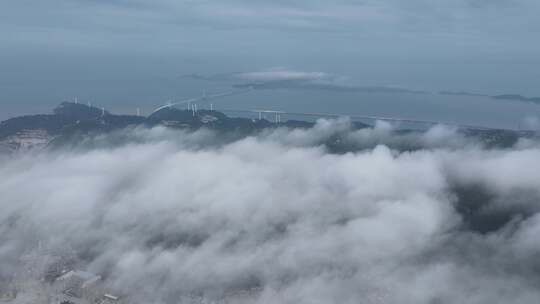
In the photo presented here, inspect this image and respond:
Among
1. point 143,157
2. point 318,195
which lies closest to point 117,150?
point 143,157

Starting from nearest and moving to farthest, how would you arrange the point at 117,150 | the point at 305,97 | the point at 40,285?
the point at 40,285 < the point at 117,150 < the point at 305,97

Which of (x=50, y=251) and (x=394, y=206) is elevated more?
(x=394, y=206)

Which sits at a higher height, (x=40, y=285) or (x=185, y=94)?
(x=185, y=94)

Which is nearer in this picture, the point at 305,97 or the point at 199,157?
the point at 199,157

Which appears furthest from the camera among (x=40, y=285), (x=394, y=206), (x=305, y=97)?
(x=305, y=97)

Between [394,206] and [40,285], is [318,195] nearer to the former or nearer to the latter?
[394,206]

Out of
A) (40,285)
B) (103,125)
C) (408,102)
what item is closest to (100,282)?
(40,285)

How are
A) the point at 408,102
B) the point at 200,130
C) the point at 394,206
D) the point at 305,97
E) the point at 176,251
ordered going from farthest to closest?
the point at 305,97, the point at 408,102, the point at 200,130, the point at 394,206, the point at 176,251

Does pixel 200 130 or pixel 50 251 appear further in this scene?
pixel 200 130

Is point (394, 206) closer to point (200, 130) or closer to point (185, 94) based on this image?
point (200, 130)
